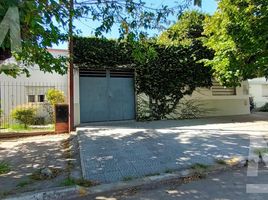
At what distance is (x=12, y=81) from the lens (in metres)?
16.3

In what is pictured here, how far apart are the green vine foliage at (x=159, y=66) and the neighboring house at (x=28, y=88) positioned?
3.91m

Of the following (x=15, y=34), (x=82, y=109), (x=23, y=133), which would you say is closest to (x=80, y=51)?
(x=82, y=109)

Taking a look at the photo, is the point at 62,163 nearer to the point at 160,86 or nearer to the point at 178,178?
the point at 178,178

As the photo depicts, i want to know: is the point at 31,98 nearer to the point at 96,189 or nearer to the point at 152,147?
the point at 152,147

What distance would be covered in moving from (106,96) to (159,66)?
295 cm

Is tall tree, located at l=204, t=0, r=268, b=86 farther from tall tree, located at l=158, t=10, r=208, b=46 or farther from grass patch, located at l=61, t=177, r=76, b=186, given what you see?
grass patch, located at l=61, t=177, r=76, b=186

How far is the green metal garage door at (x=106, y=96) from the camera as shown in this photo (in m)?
12.8

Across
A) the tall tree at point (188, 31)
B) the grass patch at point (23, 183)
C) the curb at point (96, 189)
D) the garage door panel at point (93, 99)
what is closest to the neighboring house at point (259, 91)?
the tall tree at point (188, 31)

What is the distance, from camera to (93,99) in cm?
1294

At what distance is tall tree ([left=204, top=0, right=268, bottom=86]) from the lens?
11523 millimetres

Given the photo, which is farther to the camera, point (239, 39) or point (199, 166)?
point (239, 39)

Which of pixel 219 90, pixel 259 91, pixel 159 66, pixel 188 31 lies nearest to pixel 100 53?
pixel 159 66

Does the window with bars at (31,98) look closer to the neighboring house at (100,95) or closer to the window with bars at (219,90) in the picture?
the neighboring house at (100,95)

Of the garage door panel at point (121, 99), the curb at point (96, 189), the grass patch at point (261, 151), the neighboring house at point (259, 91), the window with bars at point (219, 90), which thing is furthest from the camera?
the neighboring house at point (259, 91)
